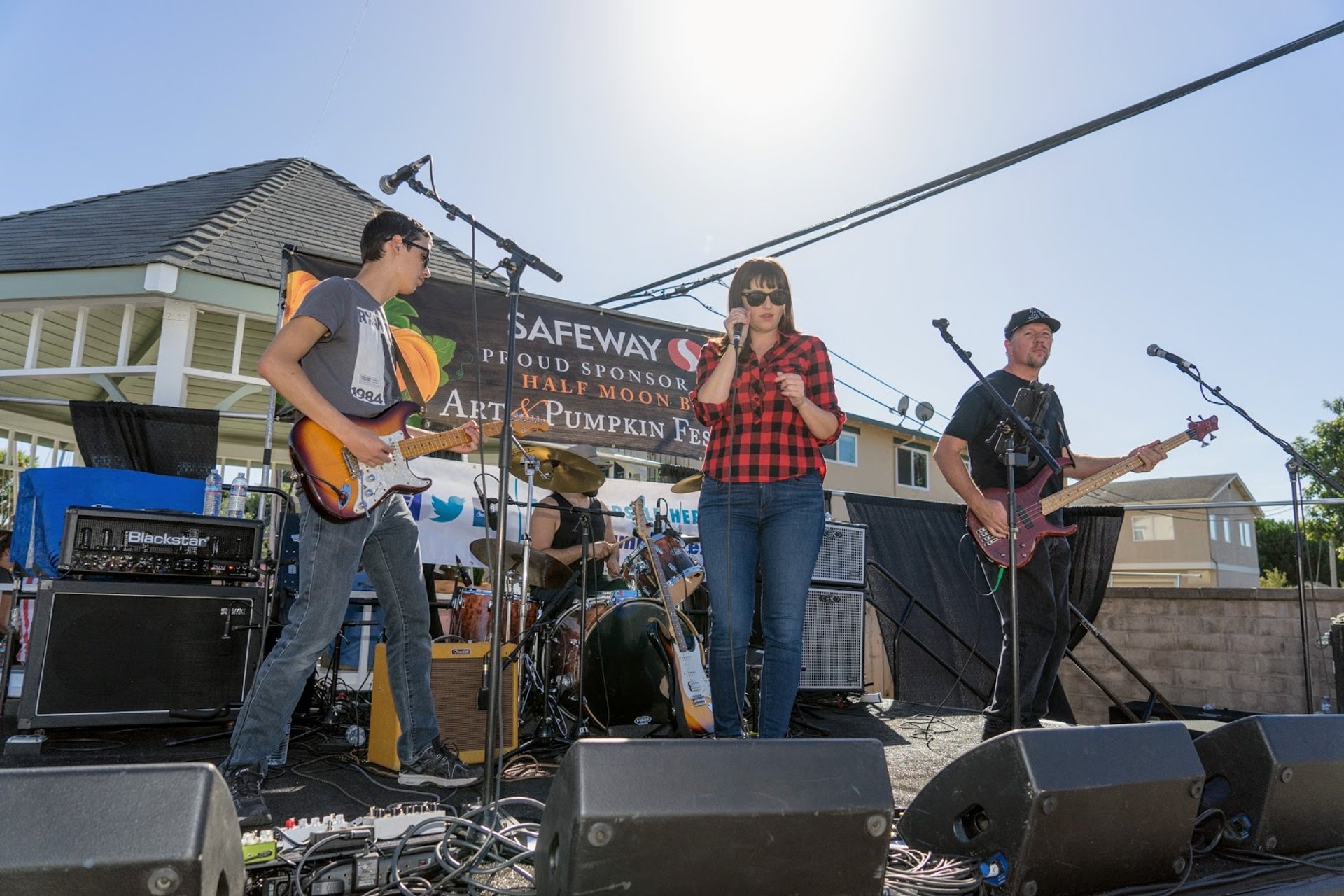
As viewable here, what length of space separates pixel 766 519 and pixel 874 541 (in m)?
4.48

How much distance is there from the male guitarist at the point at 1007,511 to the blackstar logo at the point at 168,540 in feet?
11.4

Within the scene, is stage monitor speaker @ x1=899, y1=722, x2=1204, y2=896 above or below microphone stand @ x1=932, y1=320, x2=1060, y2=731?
below

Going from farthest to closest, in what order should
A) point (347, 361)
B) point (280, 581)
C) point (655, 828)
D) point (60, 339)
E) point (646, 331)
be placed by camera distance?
point (60, 339) < point (646, 331) < point (280, 581) < point (347, 361) < point (655, 828)

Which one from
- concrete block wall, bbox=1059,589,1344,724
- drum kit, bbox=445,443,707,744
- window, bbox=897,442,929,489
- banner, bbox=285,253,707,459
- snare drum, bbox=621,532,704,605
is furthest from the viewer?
window, bbox=897,442,929,489

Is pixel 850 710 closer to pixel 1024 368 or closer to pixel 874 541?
pixel 874 541

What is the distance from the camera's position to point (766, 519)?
310cm

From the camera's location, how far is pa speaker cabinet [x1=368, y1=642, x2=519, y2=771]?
3650 millimetres

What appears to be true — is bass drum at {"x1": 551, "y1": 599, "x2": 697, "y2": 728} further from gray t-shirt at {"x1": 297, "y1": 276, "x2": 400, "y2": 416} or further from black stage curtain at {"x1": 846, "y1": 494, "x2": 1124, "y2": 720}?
black stage curtain at {"x1": 846, "y1": 494, "x2": 1124, "y2": 720}

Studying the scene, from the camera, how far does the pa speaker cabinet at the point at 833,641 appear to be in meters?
6.05

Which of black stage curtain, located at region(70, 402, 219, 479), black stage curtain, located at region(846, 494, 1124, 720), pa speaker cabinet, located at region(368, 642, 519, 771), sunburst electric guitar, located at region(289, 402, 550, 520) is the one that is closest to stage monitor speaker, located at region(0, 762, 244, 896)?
sunburst electric guitar, located at region(289, 402, 550, 520)

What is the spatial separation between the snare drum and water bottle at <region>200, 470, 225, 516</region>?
230cm

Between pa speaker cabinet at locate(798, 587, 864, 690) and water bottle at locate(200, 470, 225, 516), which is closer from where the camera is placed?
water bottle at locate(200, 470, 225, 516)

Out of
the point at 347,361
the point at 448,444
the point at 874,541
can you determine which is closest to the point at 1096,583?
the point at 874,541

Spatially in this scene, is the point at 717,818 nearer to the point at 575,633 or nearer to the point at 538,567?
the point at 575,633
